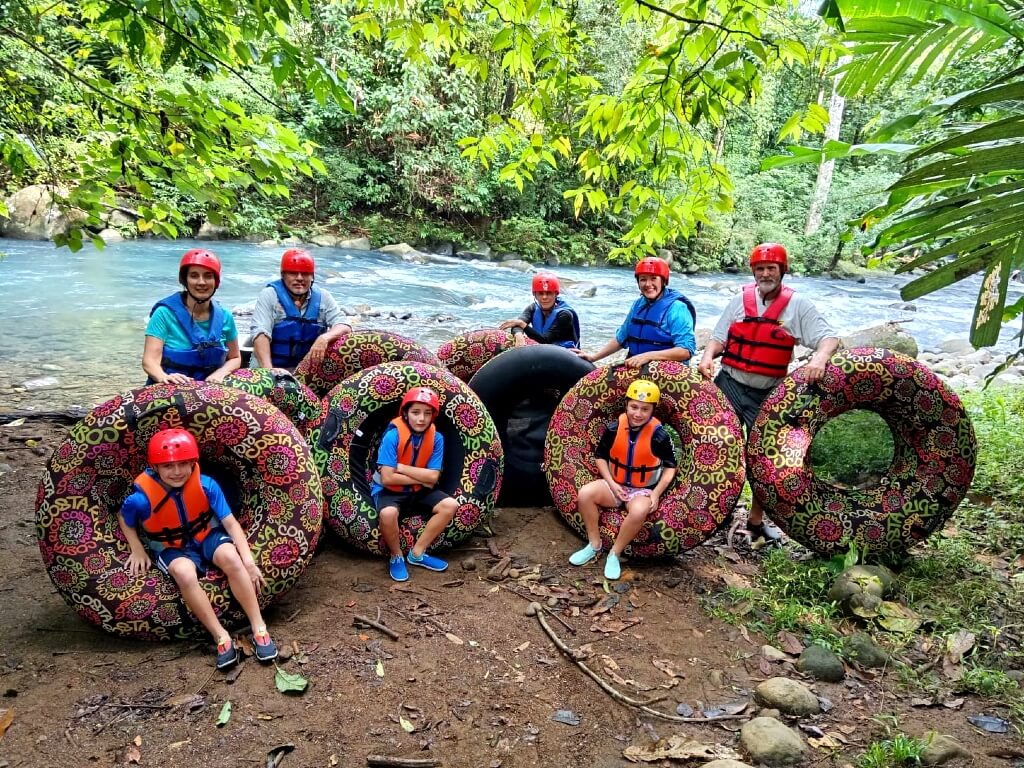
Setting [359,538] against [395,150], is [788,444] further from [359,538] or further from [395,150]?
[395,150]

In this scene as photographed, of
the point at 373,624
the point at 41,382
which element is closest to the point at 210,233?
the point at 41,382

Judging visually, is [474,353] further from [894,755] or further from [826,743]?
[894,755]

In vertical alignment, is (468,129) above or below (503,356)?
above

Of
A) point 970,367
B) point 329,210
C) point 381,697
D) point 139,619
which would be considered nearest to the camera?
point 381,697

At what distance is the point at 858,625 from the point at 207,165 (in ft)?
14.8

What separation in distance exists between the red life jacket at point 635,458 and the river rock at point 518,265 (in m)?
16.1

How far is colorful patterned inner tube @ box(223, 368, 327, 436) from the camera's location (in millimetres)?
4367

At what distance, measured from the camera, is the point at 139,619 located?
11.0 ft

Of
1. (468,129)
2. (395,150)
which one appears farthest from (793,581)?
(395,150)

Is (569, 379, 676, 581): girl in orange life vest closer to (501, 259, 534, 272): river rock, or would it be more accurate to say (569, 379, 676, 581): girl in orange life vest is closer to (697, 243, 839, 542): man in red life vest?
(697, 243, 839, 542): man in red life vest

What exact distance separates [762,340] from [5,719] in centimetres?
449

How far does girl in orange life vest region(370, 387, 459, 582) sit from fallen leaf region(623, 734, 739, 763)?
67.3 inches

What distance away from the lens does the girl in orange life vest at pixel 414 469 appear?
4.21 m

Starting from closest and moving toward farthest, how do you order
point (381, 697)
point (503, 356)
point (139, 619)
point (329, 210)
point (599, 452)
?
point (381, 697), point (139, 619), point (599, 452), point (503, 356), point (329, 210)
